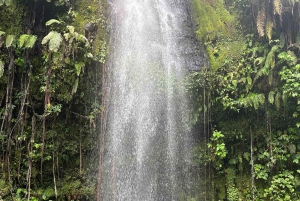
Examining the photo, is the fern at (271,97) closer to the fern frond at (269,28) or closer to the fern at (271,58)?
the fern at (271,58)

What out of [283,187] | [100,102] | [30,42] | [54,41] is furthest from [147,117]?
[283,187]

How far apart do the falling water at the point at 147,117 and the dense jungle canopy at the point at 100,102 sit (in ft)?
1.12

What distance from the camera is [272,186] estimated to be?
6742 mm

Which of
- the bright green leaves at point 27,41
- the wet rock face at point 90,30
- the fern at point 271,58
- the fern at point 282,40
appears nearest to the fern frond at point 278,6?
the fern at point 282,40

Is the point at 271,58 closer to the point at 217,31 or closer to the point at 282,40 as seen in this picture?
the point at 282,40

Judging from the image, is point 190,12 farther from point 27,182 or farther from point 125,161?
point 27,182

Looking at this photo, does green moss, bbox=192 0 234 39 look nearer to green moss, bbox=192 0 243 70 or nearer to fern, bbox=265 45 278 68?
green moss, bbox=192 0 243 70

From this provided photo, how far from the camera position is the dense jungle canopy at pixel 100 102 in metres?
6.45

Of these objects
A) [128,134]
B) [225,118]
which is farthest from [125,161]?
[225,118]

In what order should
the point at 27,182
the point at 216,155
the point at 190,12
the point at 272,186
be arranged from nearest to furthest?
the point at 27,182 → the point at 272,186 → the point at 216,155 → the point at 190,12

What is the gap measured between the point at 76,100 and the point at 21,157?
192cm

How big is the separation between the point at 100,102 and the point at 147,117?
52.9 inches

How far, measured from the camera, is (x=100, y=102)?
7059 mm

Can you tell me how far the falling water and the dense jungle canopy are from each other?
34cm
